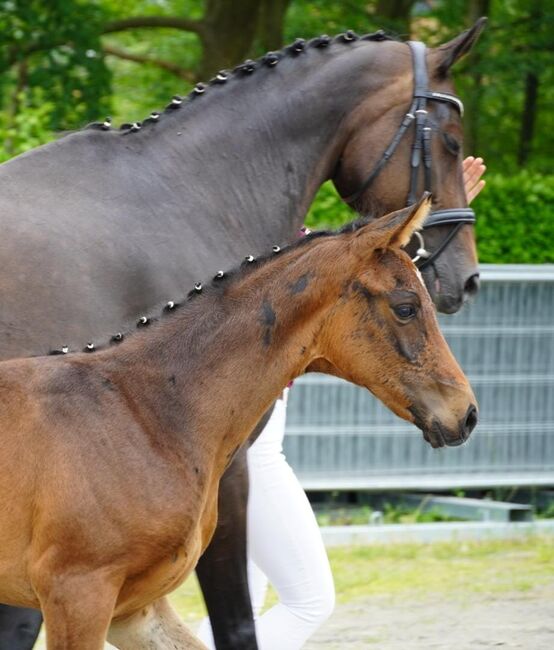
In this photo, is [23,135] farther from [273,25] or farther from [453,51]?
[273,25]

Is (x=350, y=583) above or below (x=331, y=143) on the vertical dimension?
below

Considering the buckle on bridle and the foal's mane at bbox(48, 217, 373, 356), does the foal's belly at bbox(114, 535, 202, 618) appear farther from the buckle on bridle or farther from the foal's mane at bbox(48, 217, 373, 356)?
the buckle on bridle

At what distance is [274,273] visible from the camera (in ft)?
11.7

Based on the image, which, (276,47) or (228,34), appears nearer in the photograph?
(276,47)

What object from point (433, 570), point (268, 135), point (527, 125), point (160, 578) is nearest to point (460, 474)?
point (433, 570)

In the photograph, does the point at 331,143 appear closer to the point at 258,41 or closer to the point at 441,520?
the point at 441,520

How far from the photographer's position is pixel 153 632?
364cm

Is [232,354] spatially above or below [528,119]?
above

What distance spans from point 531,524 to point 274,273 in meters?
4.73

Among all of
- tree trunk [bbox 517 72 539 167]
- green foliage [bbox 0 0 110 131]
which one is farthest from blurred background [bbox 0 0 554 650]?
tree trunk [bbox 517 72 539 167]

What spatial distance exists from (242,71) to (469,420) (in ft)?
5.25

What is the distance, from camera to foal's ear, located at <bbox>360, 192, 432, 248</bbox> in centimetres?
343

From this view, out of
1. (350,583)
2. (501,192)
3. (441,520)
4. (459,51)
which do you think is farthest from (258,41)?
(459,51)

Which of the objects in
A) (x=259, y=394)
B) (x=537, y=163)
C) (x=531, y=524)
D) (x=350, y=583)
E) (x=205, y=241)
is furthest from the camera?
(x=537, y=163)
